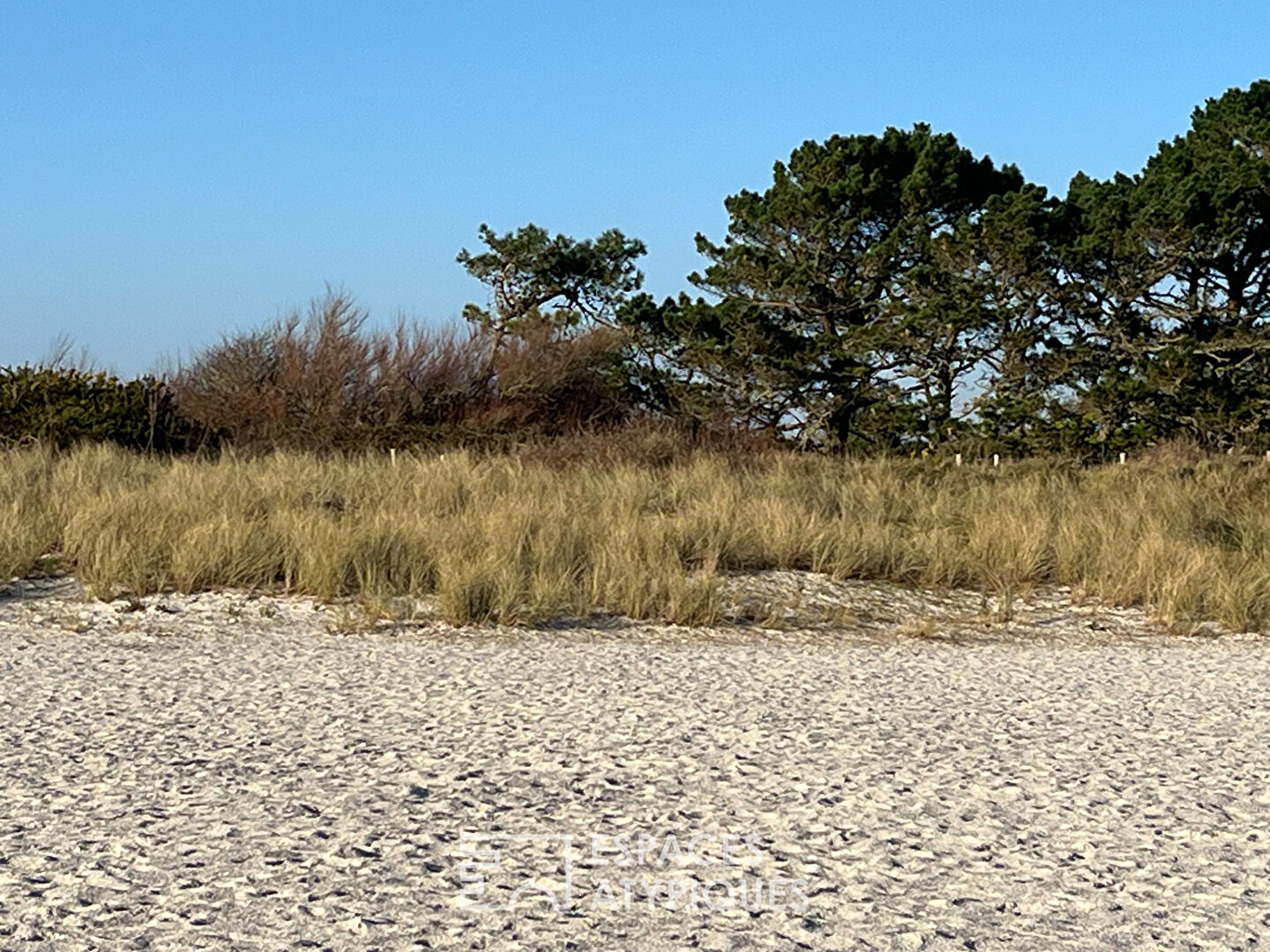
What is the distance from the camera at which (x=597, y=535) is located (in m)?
10.1

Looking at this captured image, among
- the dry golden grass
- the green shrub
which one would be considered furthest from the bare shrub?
the dry golden grass

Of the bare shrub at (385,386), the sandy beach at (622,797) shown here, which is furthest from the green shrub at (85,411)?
the sandy beach at (622,797)

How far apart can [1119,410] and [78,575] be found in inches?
872

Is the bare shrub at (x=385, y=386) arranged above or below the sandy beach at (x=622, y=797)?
above

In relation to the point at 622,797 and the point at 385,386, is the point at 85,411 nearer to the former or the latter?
the point at 385,386

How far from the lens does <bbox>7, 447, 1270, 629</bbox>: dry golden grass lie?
883cm

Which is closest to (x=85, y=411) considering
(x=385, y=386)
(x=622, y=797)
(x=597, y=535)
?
(x=385, y=386)

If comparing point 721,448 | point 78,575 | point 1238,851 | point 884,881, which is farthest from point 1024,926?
point 721,448

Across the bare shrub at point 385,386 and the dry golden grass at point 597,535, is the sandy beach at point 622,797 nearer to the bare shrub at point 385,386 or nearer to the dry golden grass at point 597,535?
the dry golden grass at point 597,535

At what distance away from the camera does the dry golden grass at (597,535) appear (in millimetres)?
8828

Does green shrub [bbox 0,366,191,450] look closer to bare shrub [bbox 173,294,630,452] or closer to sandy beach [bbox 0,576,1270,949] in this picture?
bare shrub [bbox 173,294,630,452]

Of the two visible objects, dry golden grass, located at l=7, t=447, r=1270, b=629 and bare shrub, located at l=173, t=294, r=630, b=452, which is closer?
dry golden grass, located at l=7, t=447, r=1270, b=629

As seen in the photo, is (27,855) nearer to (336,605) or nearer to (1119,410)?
(336,605)

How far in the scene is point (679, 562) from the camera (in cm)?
952
